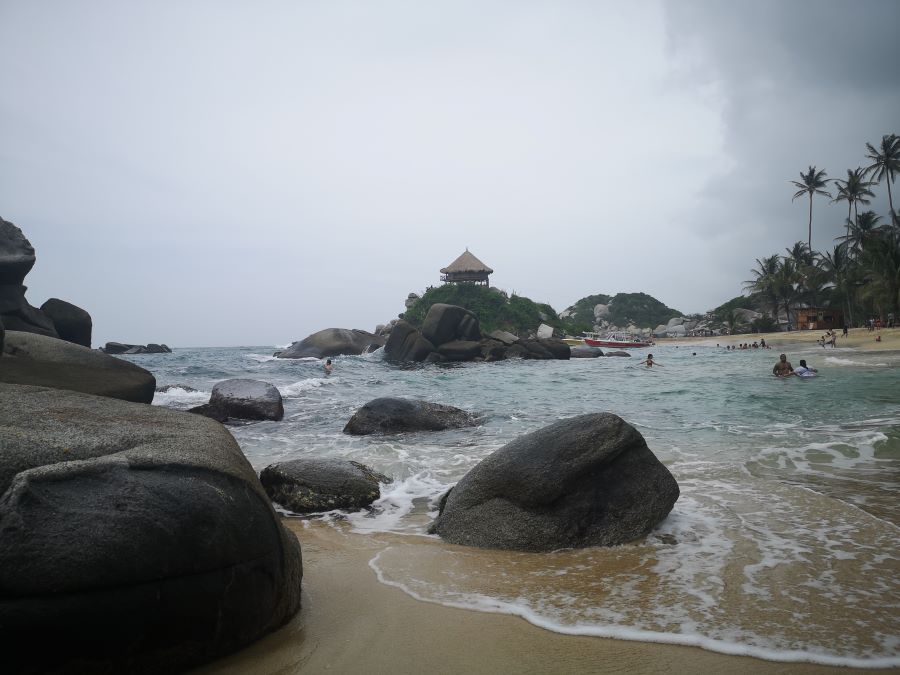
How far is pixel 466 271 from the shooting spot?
179ft

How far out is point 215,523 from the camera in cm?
229

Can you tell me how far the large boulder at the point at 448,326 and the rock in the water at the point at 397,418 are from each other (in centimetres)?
2273

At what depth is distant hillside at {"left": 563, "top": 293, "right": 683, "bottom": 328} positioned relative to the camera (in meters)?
87.2

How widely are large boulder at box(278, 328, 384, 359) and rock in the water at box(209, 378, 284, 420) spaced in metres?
26.9

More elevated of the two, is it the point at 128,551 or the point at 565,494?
the point at 128,551

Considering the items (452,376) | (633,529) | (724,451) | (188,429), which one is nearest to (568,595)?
(633,529)

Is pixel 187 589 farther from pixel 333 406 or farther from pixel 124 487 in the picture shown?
pixel 333 406

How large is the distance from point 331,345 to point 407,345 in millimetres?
9866

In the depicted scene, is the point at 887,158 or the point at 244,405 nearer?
the point at 244,405

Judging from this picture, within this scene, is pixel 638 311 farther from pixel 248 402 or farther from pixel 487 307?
pixel 248 402

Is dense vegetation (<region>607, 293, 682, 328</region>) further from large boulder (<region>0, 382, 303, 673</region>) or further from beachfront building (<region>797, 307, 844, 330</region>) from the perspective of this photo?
large boulder (<region>0, 382, 303, 673</region>)

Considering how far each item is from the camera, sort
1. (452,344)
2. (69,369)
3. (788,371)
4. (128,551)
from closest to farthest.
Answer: (128,551), (69,369), (788,371), (452,344)

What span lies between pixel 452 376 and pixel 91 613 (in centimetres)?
2046

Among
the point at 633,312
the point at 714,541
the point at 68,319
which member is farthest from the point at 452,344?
the point at 633,312
